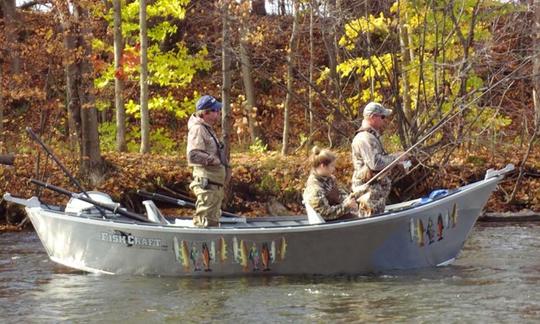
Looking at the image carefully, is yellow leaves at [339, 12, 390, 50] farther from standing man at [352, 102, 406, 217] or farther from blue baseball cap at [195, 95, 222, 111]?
blue baseball cap at [195, 95, 222, 111]

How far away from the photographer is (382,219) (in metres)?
10.7

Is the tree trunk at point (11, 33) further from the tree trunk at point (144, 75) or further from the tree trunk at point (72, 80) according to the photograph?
the tree trunk at point (144, 75)

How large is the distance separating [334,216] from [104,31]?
51.1 ft

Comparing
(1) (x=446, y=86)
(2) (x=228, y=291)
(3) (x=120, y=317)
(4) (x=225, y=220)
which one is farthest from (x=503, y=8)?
(3) (x=120, y=317)

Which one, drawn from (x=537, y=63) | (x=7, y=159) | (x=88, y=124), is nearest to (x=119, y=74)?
(x=88, y=124)

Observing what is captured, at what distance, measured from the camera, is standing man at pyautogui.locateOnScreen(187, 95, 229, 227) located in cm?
1086

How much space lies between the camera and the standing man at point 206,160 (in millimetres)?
10859

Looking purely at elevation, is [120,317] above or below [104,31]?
below

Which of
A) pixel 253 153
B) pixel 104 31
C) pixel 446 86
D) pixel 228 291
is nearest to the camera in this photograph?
pixel 228 291

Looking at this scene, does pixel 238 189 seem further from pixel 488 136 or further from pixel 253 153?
pixel 488 136

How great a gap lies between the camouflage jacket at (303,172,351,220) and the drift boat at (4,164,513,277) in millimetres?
98

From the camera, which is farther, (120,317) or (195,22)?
(195,22)

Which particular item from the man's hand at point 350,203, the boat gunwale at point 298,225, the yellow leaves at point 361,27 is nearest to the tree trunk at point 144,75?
the yellow leaves at point 361,27

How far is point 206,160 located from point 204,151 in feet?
0.31
